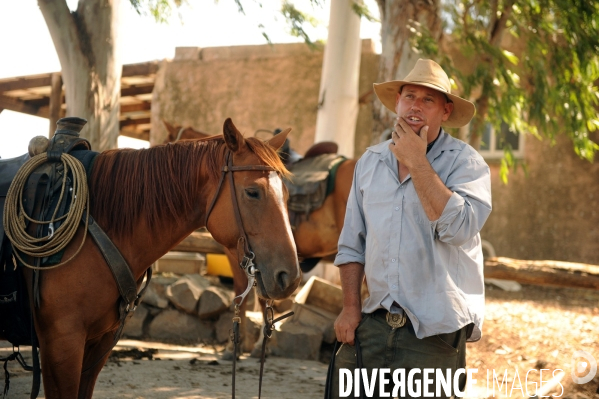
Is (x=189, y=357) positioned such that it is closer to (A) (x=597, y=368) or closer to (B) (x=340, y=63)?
(A) (x=597, y=368)

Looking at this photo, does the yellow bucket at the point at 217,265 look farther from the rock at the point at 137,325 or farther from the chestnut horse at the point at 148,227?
the chestnut horse at the point at 148,227

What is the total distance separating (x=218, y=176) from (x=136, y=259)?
22.3 inches

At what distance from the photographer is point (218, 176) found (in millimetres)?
3023

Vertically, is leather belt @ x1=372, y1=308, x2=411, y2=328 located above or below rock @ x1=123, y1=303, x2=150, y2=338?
above

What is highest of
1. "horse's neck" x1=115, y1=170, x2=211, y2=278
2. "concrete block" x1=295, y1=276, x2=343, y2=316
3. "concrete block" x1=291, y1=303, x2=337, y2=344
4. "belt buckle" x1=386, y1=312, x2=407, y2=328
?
"horse's neck" x1=115, y1=170, x2=211, y2=278

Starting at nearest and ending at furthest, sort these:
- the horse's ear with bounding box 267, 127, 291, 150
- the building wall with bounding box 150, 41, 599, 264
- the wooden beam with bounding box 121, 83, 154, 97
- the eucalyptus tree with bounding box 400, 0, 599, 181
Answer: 1. the horse's ear with bounding box 267, 127, 291, 150
2. the eucalyptus tree with bounding box 400, 0, 599, 181
3. the building wall with bounding box 150, 41, 599, 264
4. the wooden beam with bounding box 121, 83, 154, 97

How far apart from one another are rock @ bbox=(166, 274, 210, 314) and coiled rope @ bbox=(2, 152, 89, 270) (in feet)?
13.6

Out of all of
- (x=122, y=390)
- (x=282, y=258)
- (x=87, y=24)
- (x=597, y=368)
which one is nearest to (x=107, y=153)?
(x=282, y=258)

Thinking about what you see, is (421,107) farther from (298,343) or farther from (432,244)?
(298,343)

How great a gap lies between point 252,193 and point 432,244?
910mm

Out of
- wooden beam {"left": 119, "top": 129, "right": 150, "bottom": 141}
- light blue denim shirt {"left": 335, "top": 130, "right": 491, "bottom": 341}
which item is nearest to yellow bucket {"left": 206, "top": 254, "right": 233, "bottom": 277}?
light blue denim shirt {"left": 335, "top": 130, "right": 491, "bottom": 341}

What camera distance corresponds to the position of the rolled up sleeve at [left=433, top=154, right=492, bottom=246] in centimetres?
226

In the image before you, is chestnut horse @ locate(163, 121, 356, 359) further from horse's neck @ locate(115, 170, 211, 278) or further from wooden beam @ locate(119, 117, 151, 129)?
wooden beam @ locate(119, 117, 151, 129)

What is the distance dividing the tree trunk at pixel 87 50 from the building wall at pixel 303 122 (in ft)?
16.4
